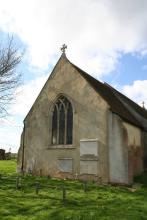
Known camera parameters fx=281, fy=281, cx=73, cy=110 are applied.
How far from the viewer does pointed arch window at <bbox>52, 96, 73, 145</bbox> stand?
62.4 ft

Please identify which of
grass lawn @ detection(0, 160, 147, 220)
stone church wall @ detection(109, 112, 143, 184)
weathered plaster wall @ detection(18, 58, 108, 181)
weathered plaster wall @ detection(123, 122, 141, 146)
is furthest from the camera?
weathered plaster wall @ detection(123, 122, 141, 146)

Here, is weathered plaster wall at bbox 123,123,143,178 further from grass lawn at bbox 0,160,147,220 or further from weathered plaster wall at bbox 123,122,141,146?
grass lawn at bbox 0,160,147,220

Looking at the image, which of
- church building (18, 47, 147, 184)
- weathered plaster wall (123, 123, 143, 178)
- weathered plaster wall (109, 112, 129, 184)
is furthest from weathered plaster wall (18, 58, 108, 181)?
weathered plaster wall (123, 123, 143, 178)

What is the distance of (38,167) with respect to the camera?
2000 cm

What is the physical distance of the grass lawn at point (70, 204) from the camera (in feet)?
28.5

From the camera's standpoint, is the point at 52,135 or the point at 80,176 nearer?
the point at 80,176

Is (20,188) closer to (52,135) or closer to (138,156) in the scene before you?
(52,135)

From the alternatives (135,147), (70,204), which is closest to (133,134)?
(135,147)

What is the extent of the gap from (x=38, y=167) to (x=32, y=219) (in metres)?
11.9

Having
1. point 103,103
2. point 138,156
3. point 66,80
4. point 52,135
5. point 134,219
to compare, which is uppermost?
point 66,80

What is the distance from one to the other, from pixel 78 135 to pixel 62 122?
2033 millimetres

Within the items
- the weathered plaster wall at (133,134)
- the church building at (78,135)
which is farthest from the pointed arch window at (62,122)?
the weathered plaster wall at (133,134)

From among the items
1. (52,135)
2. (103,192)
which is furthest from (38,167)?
(103,192)

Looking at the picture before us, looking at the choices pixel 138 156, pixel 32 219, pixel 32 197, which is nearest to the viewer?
pixel 32 219
